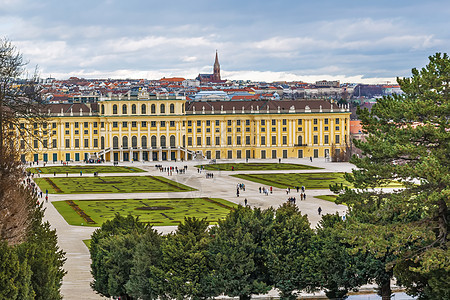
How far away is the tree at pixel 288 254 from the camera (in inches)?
1120

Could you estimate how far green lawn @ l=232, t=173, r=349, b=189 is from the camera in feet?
240

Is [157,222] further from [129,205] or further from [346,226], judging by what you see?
[346,226]

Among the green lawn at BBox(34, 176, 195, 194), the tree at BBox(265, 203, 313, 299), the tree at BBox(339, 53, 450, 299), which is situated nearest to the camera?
the tree at BBox(339, 53, 450, 299)

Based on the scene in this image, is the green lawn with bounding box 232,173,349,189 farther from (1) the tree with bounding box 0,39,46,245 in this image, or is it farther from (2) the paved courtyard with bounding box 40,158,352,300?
(1) the tree with bounding box 0,39,46,245

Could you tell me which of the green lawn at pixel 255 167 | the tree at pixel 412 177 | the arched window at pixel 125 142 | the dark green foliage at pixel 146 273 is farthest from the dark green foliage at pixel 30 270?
the arched window at pixel 125 142

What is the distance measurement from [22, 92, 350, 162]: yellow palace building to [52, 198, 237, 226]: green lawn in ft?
181

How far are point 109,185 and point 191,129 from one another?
45588 mm

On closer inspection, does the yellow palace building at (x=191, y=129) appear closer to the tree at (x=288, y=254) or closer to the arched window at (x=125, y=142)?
the arched window at (x=125, y=142)

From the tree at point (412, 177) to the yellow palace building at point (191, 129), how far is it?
8967 cm

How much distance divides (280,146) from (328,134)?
7618 millimetres

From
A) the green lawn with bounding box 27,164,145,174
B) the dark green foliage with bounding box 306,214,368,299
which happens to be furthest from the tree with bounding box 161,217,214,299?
the green lawn with bounding box 27,164,145,174

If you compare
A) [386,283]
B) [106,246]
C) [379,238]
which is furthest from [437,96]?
[106,246]

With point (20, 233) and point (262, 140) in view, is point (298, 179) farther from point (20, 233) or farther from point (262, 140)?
point (20, 233)

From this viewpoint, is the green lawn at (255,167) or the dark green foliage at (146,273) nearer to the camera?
the dark green foliage at (146,273)
